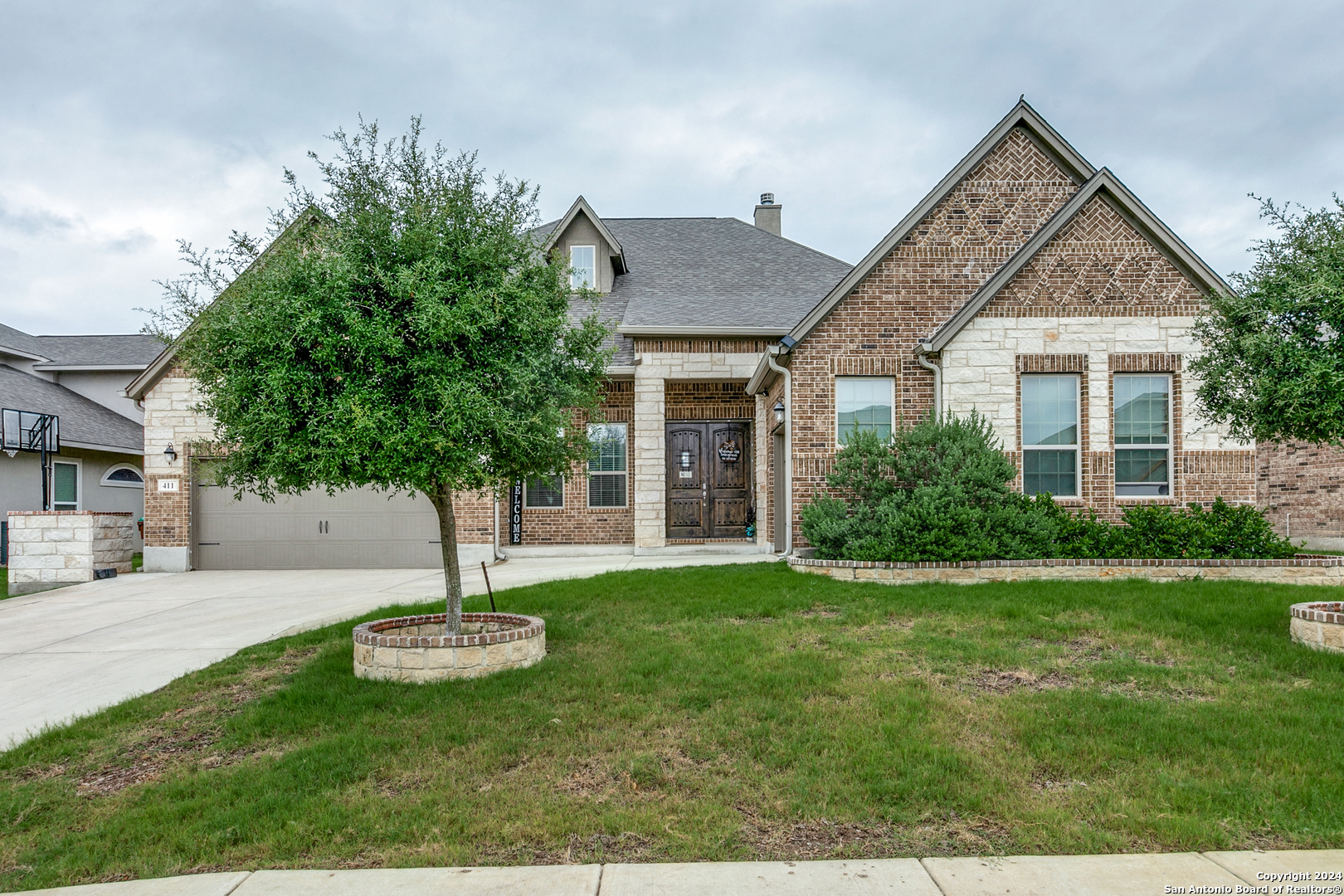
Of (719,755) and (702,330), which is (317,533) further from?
(719,755)

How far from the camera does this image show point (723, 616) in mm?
7711

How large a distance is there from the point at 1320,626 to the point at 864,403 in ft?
20.3

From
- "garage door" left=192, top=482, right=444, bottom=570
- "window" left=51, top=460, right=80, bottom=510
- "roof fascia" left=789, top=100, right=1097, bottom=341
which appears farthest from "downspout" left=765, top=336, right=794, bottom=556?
"window" left=51, top=460, right=80, bottom=510

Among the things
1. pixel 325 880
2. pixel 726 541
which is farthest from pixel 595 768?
pixel 726 541

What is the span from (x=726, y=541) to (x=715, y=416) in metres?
2.54

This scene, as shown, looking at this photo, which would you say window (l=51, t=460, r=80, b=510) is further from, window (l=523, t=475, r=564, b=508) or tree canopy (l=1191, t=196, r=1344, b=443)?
tree canopy (l=1191, t=196, r=1344, b=443)

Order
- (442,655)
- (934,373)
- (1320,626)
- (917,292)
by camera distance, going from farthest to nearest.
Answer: (917,292) → (934,373) → (1320,626) → (442,655)

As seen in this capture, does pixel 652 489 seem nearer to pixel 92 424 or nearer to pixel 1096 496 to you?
pixel 1096 496

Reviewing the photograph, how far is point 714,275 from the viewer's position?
16.4 metres

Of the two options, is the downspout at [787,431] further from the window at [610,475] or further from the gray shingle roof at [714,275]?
the window at [610,475]

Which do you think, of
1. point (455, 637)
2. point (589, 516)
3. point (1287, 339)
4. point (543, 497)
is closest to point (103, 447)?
point (543, 497)

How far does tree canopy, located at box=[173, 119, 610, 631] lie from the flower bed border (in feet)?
17.5

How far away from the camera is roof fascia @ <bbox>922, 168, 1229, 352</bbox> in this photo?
10.6 m

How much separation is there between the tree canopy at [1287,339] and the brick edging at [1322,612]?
145 cm
